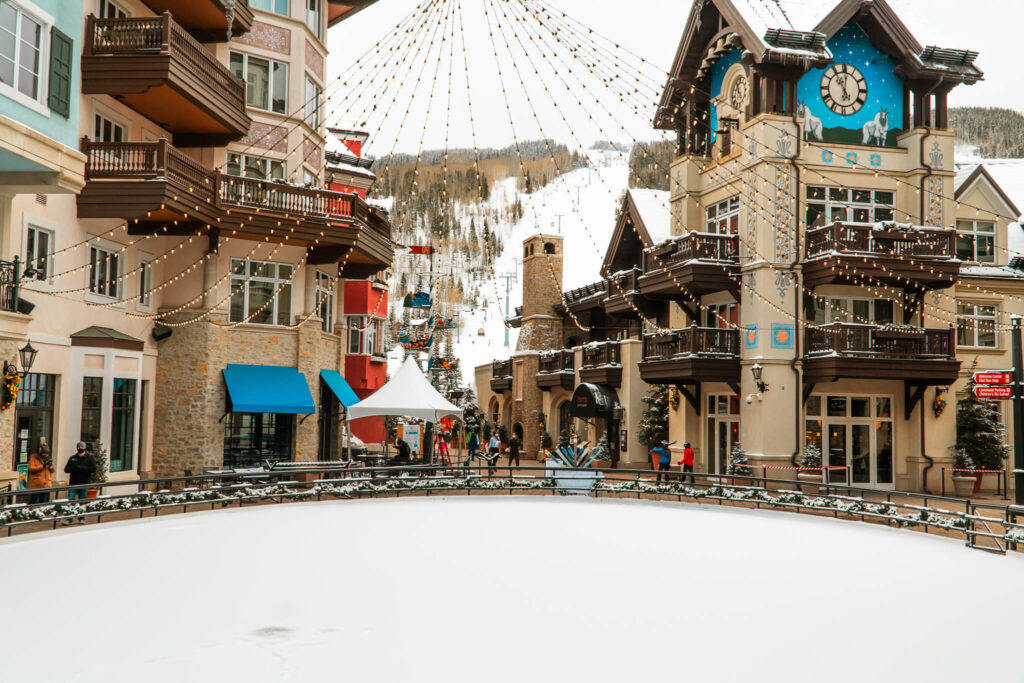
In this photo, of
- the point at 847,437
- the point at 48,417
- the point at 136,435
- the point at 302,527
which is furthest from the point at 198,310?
the point at 847,437

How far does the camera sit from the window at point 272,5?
91.2 feet

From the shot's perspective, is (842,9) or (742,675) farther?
(842,9)

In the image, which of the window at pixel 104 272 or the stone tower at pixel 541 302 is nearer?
the window at pixel 104 272

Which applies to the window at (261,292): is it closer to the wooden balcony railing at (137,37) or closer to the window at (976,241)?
the wooden balcony railing at (137,37)

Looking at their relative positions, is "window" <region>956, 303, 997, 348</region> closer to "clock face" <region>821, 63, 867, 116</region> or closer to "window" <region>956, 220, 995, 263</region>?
"window" <region>956, 220, 995, 263</region>

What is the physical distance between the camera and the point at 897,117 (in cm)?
3100

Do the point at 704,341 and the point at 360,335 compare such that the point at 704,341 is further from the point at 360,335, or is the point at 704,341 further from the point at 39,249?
the point at 39,249

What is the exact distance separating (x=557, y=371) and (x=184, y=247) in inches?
838

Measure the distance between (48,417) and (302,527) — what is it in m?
7.37

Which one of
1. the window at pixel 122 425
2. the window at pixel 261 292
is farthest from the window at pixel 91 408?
the window at pixel 261 292

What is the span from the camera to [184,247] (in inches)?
1035

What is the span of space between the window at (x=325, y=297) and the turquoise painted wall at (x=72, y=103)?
13.0 metres

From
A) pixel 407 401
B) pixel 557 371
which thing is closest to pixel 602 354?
pixel 557 371

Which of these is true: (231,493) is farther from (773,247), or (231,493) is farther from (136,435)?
(773,247)
